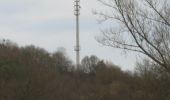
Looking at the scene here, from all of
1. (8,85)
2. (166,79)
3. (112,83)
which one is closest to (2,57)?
(8,85)

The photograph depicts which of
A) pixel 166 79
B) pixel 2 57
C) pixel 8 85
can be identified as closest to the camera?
pixel 166 79

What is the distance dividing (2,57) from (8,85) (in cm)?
957

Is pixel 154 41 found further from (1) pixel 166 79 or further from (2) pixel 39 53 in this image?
(2) pixel 39 53

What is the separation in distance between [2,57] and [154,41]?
89.4 feet

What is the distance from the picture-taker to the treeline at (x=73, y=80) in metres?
24.7

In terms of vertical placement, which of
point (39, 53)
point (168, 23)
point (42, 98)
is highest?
point (39, 53)

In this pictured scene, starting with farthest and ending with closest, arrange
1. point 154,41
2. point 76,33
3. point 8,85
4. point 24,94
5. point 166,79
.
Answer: point 76,33 → point 8,85 → point 24,94 → point 166,79 → point 154,41

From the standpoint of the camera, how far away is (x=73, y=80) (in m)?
50.8

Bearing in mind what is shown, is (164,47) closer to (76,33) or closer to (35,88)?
(35,88)

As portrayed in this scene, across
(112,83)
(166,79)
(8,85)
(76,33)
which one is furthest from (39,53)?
(166,79)

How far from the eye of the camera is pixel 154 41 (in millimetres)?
18297

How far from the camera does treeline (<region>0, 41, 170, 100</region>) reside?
24734mm

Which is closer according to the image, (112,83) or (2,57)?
(2,57)

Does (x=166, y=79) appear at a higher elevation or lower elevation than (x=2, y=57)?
lower
